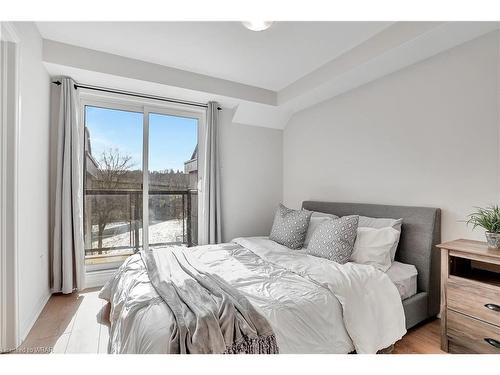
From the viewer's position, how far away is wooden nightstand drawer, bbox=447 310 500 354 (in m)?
1.62

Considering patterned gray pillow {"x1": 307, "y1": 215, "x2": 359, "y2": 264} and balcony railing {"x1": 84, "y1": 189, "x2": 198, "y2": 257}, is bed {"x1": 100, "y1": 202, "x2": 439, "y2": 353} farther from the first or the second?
balcony railing {"x1": 84, "y1": 189, "x2": 198, "y2": 257}

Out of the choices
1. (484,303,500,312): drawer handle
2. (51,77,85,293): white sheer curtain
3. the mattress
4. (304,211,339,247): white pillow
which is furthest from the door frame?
(484,303,500,312): drawer handle

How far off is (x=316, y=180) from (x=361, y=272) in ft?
5.90

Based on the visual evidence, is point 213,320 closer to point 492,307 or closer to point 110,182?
point 492,307

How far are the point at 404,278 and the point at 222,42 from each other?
2.60 m

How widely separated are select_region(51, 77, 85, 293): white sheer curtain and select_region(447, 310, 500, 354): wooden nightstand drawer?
3.40 metres

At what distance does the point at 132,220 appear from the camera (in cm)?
344

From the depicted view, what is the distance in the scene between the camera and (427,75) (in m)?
2.36

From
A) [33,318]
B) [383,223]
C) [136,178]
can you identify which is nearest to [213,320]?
Result: [383,223]

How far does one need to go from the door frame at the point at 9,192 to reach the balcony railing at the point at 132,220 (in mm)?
1363

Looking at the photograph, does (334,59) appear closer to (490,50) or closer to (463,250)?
(490,50)

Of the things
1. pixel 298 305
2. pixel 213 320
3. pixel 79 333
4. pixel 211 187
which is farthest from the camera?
pixel 211 187
